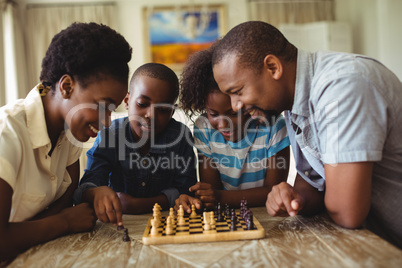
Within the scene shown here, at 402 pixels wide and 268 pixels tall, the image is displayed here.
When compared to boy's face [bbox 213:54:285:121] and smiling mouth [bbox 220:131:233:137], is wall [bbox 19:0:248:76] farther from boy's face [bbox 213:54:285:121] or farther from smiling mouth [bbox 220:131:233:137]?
boy's face [bbox 213:54:285:121]

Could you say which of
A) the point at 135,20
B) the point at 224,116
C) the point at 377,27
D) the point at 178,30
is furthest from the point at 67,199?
the point at 377,27

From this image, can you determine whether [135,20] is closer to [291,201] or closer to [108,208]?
[108,208]

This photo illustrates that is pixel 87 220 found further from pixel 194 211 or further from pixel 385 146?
pixel 385 146

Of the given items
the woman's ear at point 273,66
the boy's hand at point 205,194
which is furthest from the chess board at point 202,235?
the woman's ear at point 273,66

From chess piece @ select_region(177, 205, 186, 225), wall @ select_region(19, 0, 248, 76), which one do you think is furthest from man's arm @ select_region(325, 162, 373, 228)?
wall @ select_region(19, 0, 248, 76)

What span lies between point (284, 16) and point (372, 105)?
646cm

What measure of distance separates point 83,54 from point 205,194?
0.78 metres

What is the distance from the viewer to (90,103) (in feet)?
4.42

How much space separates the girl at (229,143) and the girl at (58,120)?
524 mm

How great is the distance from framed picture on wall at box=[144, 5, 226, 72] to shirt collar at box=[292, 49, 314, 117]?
552 centimetres

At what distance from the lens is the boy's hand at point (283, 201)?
122cm

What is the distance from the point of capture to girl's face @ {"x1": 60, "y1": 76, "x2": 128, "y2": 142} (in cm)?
134

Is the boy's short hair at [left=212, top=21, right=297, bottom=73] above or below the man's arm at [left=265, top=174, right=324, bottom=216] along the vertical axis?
above

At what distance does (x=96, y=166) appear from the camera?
177 centimetres
